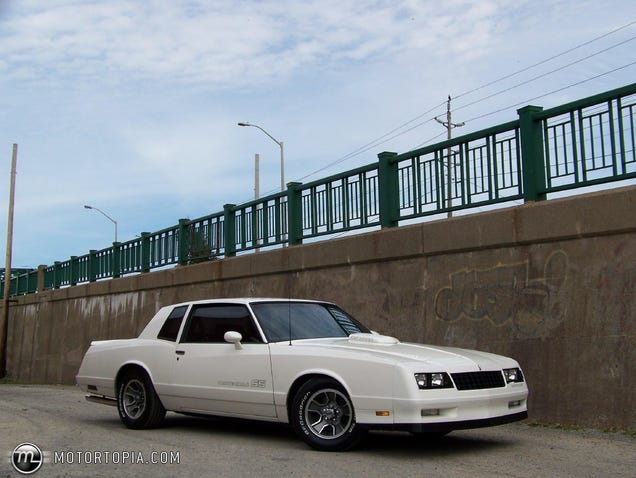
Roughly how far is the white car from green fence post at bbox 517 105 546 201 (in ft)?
8.53

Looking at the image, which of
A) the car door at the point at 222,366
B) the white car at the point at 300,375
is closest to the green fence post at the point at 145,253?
the white car at the point at 300,375

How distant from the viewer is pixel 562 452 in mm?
6602

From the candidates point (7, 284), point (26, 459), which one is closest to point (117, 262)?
point (7, 284)

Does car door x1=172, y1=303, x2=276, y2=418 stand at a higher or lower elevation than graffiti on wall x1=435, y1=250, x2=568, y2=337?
lower

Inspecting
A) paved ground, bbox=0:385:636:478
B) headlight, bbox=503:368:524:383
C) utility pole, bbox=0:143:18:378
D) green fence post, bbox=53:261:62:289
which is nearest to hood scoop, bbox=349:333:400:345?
paved ground, bbox=0:385:636:478

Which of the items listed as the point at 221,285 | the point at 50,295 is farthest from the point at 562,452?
the point at 50,295

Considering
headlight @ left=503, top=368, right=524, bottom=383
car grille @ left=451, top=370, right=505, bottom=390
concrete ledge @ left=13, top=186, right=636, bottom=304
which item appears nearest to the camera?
car grille @ left=451, top=370, right=505, bottom=390

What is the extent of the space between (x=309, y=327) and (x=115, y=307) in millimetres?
13221

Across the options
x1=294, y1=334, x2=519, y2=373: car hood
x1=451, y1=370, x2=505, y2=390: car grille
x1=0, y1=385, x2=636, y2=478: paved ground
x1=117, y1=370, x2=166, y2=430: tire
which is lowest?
x1=0, y1=385, x2=636, y2=478: paved ground

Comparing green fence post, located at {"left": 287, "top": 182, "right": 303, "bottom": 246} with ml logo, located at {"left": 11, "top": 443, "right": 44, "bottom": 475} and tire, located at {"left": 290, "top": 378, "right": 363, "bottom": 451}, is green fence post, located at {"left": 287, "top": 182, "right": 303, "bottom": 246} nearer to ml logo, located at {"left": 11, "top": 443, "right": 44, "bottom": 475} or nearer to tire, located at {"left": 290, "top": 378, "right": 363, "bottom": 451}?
tire, located at {"left": 290, "top": 378, "right": 363, "bottom": 451}

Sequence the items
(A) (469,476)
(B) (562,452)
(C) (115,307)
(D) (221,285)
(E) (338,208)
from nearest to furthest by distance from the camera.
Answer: (A) (469,476)
(B) (562,452)
(E) (338,208)
(D) (221,285)
(C) (115,307)

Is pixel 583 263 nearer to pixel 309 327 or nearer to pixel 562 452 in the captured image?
pixel 562 452

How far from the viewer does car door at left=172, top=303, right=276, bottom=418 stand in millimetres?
7031


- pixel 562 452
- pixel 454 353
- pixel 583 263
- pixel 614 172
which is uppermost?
pixel 614 172
